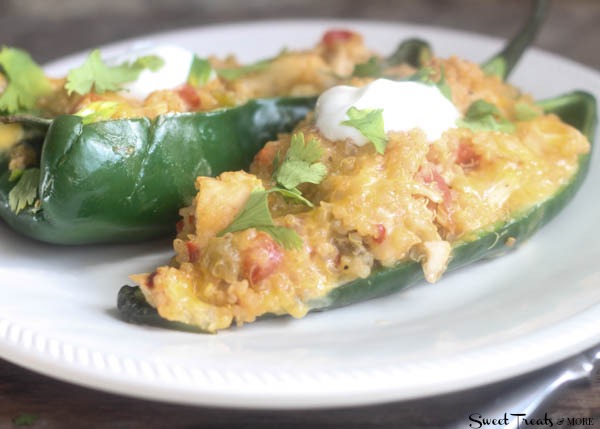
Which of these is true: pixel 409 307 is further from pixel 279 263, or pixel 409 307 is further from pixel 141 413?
pixel 141 413

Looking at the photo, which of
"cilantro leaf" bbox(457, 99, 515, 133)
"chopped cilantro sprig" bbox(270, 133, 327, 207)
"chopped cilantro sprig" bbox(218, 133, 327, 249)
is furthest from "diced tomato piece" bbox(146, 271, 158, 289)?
"cilantro leaf" bbox(457, 99, 515, 133)

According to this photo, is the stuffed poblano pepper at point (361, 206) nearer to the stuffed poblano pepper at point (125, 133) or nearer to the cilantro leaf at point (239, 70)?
the stuffed poblano pepper at point (125, 133)

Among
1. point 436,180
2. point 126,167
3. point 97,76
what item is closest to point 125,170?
point 126,167

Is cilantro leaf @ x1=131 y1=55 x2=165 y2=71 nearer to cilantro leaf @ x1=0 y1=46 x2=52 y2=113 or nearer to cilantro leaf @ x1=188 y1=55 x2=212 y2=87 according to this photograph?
cilantro leaf @ x1=188 y1=55 x2=212 y2=87

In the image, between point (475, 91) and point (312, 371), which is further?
point (475, 91)

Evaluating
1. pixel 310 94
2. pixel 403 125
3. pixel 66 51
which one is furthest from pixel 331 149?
pixel 66 51

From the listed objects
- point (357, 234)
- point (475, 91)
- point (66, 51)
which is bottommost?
point (66, 51)

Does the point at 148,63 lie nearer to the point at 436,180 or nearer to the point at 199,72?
the point at 199,72
